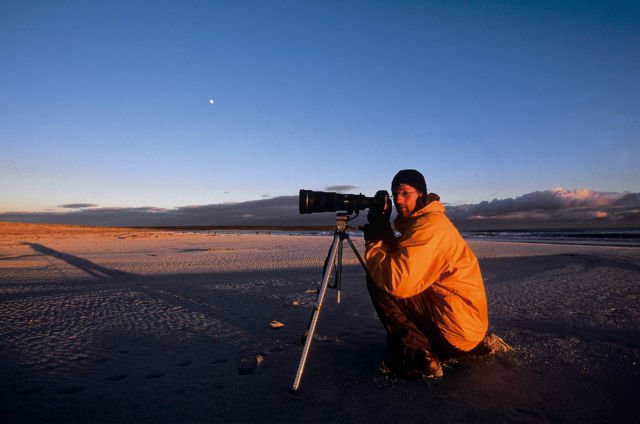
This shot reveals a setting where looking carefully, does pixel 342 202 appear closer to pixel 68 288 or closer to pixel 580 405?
pixel 580 405

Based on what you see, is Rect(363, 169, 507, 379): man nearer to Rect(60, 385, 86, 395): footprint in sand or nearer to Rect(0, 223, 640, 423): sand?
Rect(0, 223, 640, 423): sand

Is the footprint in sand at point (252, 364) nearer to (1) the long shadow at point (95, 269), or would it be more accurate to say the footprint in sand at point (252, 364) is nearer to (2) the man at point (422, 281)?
(2) the man at point (422, 281)

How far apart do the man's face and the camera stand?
14 centimetres

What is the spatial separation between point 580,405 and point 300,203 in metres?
2.28

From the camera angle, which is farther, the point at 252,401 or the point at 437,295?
the point at 437,295

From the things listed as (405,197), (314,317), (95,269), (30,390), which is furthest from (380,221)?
(95,269)

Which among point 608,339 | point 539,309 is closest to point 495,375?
point 608,339

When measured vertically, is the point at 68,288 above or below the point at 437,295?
below

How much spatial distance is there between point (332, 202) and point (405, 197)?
0.54 m

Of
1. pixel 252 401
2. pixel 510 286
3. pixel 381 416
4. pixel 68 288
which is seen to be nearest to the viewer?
pixel 381 416

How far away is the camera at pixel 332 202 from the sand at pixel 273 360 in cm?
129

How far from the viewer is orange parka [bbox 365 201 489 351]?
2.12 meters

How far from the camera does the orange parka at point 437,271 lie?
212cm

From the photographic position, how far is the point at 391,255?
216 centimetres
